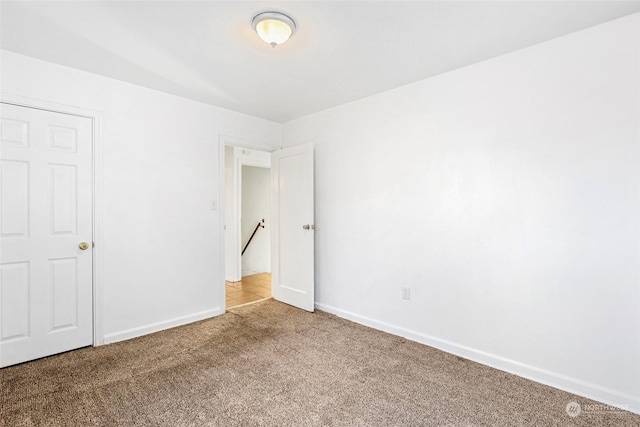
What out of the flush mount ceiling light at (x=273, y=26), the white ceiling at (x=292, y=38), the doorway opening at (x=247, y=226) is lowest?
the doorway opening at (x=247, y=226)

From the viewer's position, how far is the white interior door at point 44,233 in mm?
2383

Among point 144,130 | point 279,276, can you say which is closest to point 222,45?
point 144,130

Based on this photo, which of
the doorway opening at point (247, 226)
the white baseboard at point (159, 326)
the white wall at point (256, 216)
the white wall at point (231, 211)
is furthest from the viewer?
the white wall at point (256, 216)

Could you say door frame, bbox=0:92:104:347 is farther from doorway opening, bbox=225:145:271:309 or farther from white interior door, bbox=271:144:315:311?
white interior door, bbox=271:144:315:311

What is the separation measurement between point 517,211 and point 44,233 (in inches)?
146

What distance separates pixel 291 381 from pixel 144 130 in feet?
8.62

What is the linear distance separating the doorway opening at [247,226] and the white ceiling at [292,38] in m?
1.83

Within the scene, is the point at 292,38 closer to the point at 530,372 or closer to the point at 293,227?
the point at 293,227

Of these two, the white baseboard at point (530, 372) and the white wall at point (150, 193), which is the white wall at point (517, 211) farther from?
the white wall at point (150, 193)

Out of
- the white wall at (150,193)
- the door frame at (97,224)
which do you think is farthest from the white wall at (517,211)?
the door frame at (97,224)

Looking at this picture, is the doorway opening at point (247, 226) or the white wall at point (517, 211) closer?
the white wall at point (517, 211)

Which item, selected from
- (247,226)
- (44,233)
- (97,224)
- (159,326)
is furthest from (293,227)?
(247,226)

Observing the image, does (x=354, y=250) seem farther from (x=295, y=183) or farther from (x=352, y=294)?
(x=295, y=183)

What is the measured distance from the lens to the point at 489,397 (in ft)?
6.66
